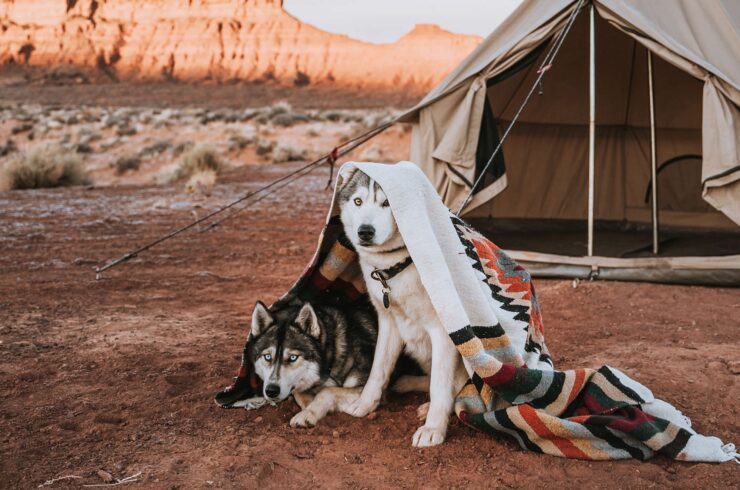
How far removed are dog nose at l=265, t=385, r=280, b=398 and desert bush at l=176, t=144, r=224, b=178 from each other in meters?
12.6

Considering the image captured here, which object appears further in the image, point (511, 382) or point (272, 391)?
point (272, 391)

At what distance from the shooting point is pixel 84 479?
9.43ft

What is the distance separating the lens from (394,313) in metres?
3.42

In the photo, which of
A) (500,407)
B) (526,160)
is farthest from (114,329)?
(526,160)

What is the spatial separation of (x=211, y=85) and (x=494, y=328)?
6290 centimetres

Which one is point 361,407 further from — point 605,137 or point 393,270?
point 605,137

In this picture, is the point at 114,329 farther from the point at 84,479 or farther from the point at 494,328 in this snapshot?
the point at 494,328

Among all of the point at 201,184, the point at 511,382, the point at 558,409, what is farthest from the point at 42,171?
the point at 558,409

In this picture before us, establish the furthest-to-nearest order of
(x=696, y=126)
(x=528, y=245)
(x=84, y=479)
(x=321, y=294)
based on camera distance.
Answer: (x=696, y=126), (x=528, y=245), (x=321, y=294), (x=84, y=479)

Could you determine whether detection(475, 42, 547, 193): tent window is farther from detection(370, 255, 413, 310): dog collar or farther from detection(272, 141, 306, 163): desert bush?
detection(272, 141, 306, 163): desert bush

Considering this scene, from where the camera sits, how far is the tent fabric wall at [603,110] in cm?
596

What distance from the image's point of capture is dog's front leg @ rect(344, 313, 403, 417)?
11.5 ft

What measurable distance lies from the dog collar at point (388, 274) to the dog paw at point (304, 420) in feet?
2.17

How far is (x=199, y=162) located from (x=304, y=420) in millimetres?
13520
